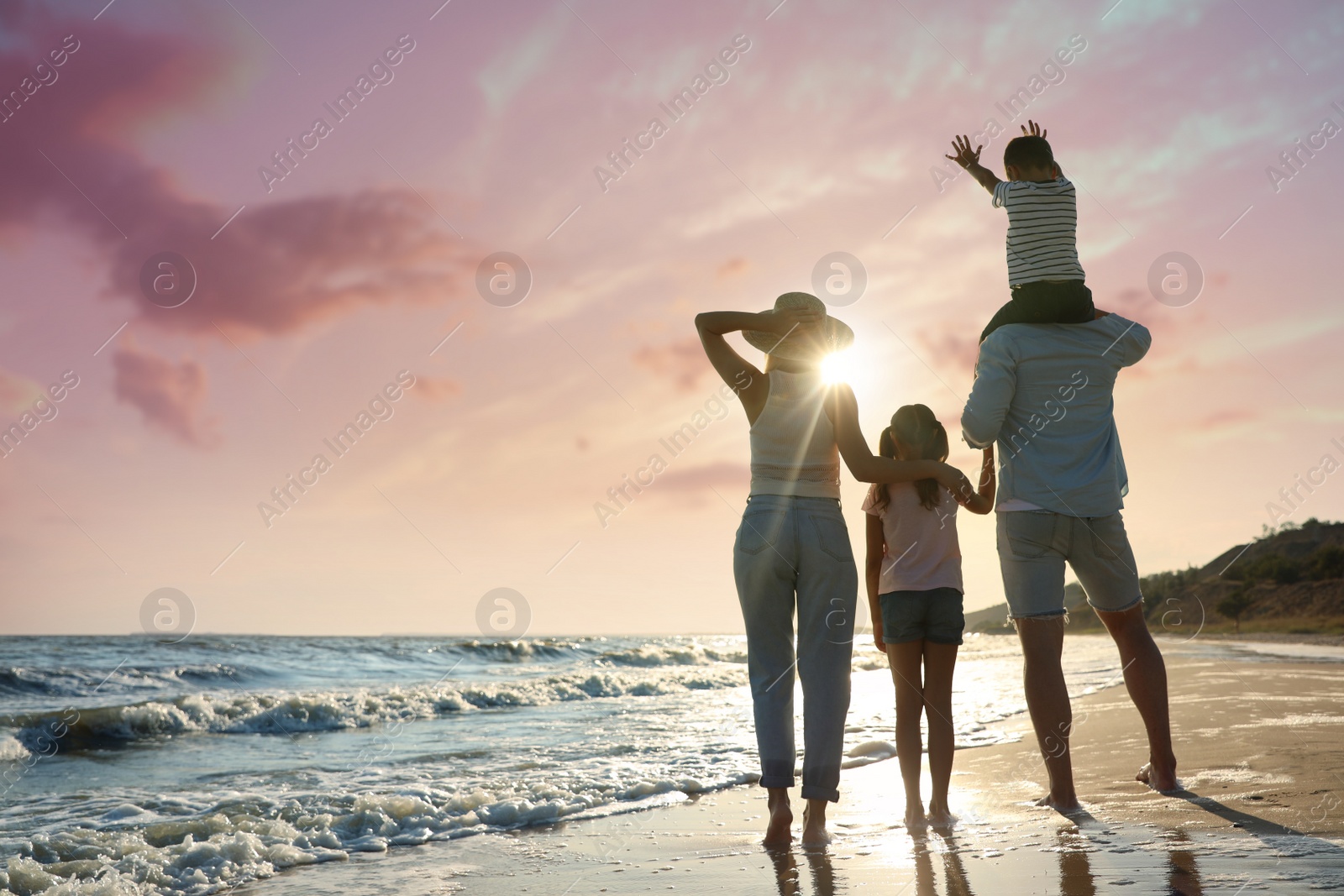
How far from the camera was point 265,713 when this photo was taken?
1177 cm

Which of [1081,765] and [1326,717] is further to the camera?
[1326,717]

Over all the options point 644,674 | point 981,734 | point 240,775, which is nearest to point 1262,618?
point 644,674

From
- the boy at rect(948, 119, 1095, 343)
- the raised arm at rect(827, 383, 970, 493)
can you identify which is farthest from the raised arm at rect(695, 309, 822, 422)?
the boy at rect(948, 119, 1095, 343)

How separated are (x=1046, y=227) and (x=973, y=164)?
1.58 feet

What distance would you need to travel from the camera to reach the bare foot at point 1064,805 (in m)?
3.19

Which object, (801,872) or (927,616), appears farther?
(927,616)

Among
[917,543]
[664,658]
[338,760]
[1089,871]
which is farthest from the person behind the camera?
[664,658]

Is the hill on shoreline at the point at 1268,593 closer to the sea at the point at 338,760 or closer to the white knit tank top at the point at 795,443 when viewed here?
the sea at the point at 338,760

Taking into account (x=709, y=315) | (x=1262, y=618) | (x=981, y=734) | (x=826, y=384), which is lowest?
(x=1262, y=618)

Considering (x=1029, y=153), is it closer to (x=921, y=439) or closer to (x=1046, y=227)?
(x=1046, y=227)

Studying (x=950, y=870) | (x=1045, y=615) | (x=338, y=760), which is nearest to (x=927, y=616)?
(x=1045, y=615)

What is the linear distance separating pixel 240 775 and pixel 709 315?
215 inches

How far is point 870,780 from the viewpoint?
4711 millimetres

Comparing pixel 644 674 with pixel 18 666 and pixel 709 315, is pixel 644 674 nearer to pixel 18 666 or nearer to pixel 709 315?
pixel 18 666
